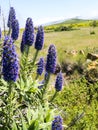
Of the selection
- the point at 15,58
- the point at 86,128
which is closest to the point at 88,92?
the point at 86,128

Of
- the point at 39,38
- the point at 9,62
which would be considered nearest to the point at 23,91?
the point at 39,38

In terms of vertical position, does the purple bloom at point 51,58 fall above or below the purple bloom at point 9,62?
below

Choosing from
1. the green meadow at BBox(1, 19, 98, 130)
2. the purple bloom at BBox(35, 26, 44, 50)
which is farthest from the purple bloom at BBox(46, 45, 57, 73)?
the purple bloom at BBox(35, 26, 44, 50)

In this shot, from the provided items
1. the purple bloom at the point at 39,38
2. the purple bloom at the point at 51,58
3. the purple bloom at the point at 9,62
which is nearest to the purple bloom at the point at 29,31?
the purple bloom at the point at 39,38

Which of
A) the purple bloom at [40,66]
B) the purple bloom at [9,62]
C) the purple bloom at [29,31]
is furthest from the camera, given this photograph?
the purple bloom at [40,66]

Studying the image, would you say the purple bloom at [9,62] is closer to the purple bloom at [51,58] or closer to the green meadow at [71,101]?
the green meadow at [71,101]

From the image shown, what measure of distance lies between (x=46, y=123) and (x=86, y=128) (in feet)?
12.0

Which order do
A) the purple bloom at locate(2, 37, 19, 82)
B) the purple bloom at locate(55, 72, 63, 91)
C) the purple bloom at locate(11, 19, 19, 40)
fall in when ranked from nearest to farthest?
the purple bloom at locate(2, 37, 19, 82)
the purple bloom at locate(11, 19, 19, 40)
the purple bloom at locate(55, 72, 63, 91)

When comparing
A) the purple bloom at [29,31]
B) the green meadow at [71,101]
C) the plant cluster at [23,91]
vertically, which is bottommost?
the green meadow at [71,101]

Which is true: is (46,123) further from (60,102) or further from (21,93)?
(60,102)

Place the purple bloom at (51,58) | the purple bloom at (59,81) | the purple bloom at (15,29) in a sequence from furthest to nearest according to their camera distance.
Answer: the purple bloom at (59,81)
the purple bloom at (15,29)
the purple bloom at (51,58)

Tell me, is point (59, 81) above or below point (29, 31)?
below

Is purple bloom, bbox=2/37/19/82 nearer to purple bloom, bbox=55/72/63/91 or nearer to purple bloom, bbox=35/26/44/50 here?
purple bloom, bbox=35/26/44/50

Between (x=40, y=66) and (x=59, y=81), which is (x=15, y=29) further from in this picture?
(x=59, y=81)
